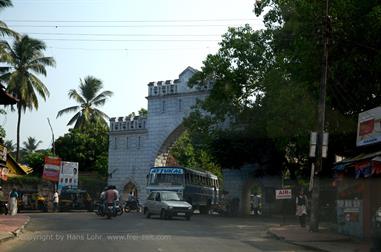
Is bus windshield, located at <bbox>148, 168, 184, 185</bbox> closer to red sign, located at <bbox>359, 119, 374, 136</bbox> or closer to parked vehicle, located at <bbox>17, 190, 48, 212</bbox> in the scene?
parked vehicle, located at <bbox>17, 190, 48, 212</bbox>

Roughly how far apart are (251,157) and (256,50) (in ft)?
26.4

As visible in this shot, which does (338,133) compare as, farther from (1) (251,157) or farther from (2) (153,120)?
(2) (153,120)

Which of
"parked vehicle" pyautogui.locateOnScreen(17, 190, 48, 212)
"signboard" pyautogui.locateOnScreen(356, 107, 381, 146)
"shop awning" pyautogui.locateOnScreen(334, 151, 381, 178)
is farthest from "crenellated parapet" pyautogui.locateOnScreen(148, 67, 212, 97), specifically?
"shop awning" pyautogui.locateOnScreen(334, 151, 381, 178)

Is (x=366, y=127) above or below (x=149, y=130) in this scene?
below

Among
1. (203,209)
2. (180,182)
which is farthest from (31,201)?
(203,209)

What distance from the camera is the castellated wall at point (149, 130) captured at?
2029 inches

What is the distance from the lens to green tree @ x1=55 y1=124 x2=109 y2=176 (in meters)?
62.7

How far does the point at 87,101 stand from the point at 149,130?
14.0 metres

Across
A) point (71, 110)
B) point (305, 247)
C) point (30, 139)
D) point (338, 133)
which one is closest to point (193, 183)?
point (338, 133)

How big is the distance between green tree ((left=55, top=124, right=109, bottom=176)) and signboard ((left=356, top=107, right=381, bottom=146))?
43582 mm

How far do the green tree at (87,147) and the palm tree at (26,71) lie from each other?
433 inches

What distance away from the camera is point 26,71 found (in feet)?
167

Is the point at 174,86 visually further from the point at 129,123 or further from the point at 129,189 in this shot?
the point at 129,189

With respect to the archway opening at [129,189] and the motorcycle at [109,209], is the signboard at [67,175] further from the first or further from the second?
the motorcycle at [109,209]
